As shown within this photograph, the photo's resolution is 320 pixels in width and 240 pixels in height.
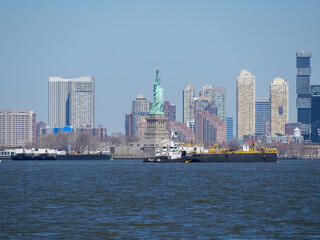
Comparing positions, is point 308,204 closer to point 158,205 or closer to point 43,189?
point 158,205

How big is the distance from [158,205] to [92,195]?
10971 millimetres

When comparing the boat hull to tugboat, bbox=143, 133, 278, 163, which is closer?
tugboat, bbox=143, 133, 278, 163

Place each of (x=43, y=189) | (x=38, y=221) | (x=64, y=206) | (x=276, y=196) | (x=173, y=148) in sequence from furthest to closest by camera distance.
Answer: (x=173, y=148) < (x=43, y=189) < (x=276, y=196) < (x=64, y=206) < (x=38, y=221)

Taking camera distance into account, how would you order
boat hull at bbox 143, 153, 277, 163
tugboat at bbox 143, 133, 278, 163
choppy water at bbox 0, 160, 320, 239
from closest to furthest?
choppy water at bbox 0, 160, 320, 239 → tugboat at bbox 143, 133, 278, 163 → boat hull at bbox 143, 153, 277, 163

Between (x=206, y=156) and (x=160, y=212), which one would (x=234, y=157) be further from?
(x=160, y=212)

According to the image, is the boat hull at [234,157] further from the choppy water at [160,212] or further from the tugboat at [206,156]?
the choppy water at [160,212]

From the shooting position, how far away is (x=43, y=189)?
7619 cm

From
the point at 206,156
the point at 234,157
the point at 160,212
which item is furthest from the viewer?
the point at 234,157

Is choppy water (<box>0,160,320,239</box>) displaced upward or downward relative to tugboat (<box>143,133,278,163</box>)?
downward

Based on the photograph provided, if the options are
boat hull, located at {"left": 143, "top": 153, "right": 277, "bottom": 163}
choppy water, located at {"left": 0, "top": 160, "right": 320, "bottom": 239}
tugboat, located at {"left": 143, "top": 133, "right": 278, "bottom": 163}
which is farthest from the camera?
boat hull, located at {"left": 143, "top": 153, "right": 277, "bottom": 163}

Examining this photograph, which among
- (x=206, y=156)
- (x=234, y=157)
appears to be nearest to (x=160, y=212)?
(x=206, y=156)

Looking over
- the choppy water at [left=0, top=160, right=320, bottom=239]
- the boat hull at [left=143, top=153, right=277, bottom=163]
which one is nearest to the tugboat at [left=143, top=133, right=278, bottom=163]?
the boat hull at [left=143, top=153, right=277, bottom=163]

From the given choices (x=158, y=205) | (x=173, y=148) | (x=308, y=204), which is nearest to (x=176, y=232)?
(x=158, y=205)

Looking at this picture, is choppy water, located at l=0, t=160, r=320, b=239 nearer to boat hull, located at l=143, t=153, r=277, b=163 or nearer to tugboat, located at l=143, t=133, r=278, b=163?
tugboat, located at l=143, t=133, r=278, b=163
